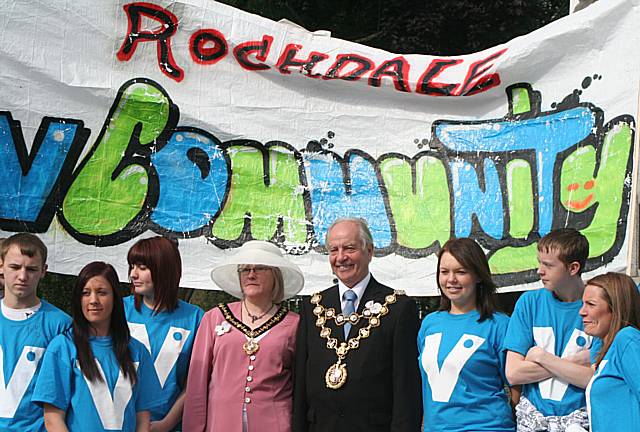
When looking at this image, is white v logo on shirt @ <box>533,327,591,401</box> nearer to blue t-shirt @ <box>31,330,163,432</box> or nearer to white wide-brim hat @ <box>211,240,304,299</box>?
white wide-brim hat @ <box>211,240,304,299</box>

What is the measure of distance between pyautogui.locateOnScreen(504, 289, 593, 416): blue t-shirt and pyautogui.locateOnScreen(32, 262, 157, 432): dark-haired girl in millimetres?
1727

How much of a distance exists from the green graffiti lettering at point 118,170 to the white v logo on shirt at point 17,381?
5.09ft

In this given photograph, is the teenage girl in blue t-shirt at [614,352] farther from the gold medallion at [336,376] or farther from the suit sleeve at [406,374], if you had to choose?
the gold medallion at [336,376]

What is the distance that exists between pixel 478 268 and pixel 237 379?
1.24 metres

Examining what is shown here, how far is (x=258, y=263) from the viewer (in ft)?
15.8

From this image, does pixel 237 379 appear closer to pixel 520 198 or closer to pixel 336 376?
pixel 336 376

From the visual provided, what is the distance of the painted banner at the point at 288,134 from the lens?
5.94 m

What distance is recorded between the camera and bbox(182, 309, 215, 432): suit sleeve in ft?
15.8

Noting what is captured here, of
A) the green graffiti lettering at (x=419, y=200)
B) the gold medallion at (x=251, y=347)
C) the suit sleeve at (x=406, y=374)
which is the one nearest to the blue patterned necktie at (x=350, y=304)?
the suit sleeve at (x=406, y=374)

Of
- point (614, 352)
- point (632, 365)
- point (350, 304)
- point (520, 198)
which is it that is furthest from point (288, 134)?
point (632, 365)

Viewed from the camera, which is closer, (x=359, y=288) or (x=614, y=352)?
(x=614, y=352)

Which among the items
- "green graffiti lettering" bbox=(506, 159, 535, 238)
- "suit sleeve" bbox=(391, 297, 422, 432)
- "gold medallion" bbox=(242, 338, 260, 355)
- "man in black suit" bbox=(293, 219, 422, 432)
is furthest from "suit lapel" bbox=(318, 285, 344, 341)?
"green graffiti lettering" bbox=(506, 159, 535, 238)

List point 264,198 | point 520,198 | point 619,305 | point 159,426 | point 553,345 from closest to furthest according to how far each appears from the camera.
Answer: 1. point 619,305
2. point 553,345
3. point 159,426
4. point 520,198
5. point 264,198

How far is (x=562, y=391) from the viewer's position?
443 cm
